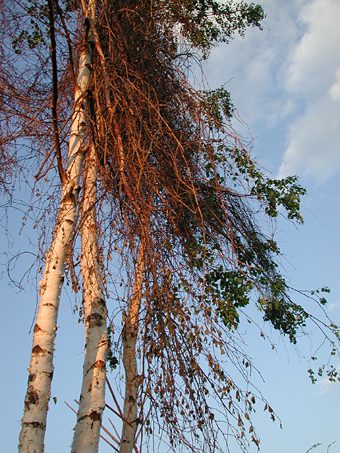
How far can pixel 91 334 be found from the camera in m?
2.72

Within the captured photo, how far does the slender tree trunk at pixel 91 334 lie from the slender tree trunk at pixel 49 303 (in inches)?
3.7

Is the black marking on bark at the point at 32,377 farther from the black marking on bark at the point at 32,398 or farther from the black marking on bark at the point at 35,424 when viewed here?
the black marking on bark at the point at 35,424

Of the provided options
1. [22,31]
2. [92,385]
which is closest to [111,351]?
[92,385]

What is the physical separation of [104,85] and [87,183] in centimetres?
69

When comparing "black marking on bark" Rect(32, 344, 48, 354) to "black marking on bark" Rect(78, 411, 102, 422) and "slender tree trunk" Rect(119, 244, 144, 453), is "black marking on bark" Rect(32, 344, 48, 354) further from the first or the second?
"slender tree trunk" Rect(119, 244, 144, 453)

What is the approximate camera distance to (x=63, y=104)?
12.7 feet

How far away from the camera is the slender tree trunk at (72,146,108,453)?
243 cm

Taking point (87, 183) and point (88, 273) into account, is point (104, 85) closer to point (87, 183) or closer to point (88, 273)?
point (87, 183)

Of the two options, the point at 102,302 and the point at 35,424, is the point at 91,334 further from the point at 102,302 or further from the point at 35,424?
the point at 35,424

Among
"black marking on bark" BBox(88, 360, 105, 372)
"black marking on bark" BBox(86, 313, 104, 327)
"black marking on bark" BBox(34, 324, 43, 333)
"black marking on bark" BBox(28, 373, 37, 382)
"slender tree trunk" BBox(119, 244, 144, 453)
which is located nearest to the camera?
"black marking on bark" BBox(28, 373, 37, 382)

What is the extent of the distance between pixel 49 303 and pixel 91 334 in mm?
297

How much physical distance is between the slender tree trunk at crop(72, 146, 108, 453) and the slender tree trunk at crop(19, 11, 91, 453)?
9 centimetres

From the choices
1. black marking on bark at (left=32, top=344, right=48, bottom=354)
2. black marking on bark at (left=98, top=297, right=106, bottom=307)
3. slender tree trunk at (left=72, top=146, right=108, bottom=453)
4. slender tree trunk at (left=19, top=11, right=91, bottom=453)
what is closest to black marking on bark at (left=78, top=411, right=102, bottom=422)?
slender tree trunk at (left=72, top=146, right=108, bottom=453)

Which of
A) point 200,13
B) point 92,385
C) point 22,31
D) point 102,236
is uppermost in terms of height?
point 200,13
